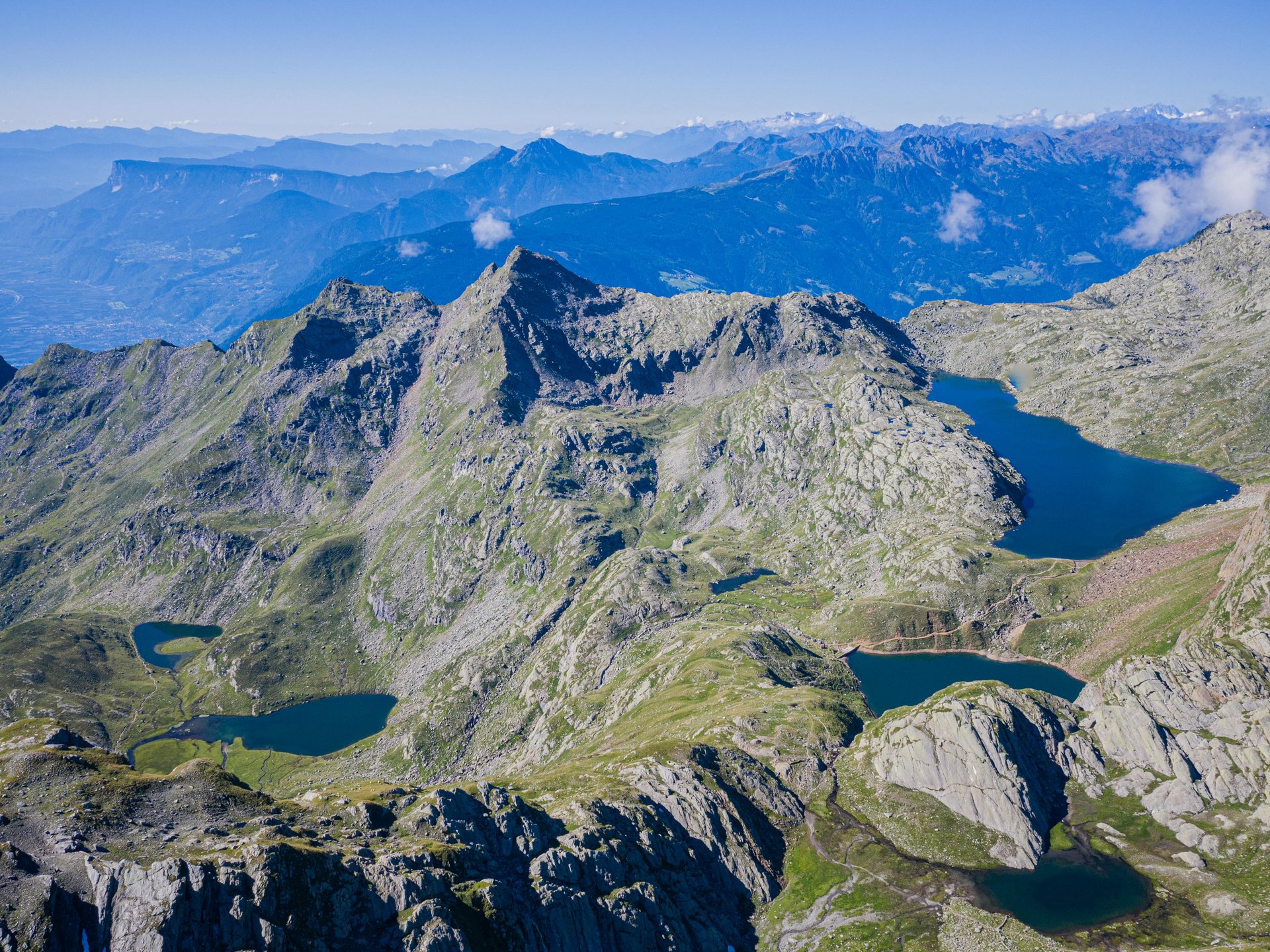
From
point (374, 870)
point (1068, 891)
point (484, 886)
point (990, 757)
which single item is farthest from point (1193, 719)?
point (374, 870)

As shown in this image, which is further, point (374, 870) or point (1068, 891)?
point (1068, 891)

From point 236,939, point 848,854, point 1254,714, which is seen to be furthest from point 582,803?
point 1254,714

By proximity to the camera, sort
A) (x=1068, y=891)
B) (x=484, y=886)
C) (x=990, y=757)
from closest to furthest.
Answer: (x=484, y=886)
(x=1068, y=891)
(x=990, y=757)

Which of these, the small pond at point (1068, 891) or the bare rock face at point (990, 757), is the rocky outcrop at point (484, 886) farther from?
the small pond at point (1068, 891)

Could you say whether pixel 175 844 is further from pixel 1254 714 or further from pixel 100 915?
pixel 1254 714

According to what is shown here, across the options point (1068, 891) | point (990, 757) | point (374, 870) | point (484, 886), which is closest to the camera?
point (374, 870)

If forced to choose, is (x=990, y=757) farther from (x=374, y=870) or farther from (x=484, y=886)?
(x=374, y=870)

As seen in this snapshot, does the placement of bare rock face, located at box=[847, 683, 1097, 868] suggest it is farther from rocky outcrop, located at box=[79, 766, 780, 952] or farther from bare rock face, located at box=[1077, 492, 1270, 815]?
rocky outcrop, located at box=[79, 766, 780, 952]

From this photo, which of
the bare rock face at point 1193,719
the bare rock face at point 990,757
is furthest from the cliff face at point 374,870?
the bare rock face at point 1193,719
